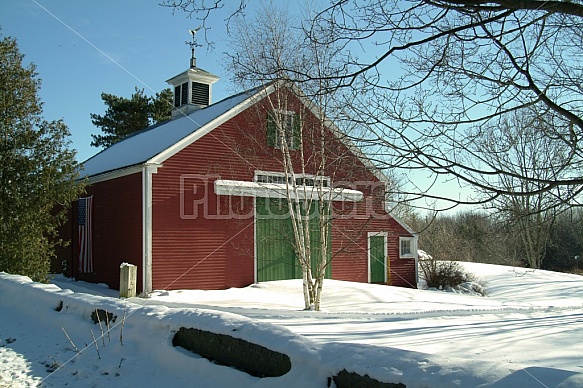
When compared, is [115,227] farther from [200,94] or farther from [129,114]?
[129,114]

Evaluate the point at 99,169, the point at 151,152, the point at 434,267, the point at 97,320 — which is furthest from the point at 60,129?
the point at 434,267

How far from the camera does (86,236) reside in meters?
16.5

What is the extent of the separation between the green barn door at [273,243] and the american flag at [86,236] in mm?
5349

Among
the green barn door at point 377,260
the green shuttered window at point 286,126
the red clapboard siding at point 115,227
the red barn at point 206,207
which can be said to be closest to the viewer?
the green shuttered window at point 286,126

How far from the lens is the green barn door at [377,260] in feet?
60.3

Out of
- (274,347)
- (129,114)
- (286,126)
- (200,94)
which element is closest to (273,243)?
(286,126)

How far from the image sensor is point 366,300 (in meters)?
13.6

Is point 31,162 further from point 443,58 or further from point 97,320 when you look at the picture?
point 443,58

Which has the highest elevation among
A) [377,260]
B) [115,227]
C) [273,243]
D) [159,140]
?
[159,140]

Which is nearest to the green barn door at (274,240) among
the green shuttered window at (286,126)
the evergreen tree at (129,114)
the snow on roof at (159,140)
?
the green shuttered window at (286,126)

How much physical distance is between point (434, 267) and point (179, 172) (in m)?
10.9

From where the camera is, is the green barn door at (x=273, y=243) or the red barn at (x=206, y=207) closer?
the red barn at (x=206, y=207)

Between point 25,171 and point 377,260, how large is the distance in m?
11.6

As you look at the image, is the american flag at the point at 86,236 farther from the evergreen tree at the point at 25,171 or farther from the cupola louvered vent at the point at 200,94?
the cupola louvered vent at the point at 200,94
